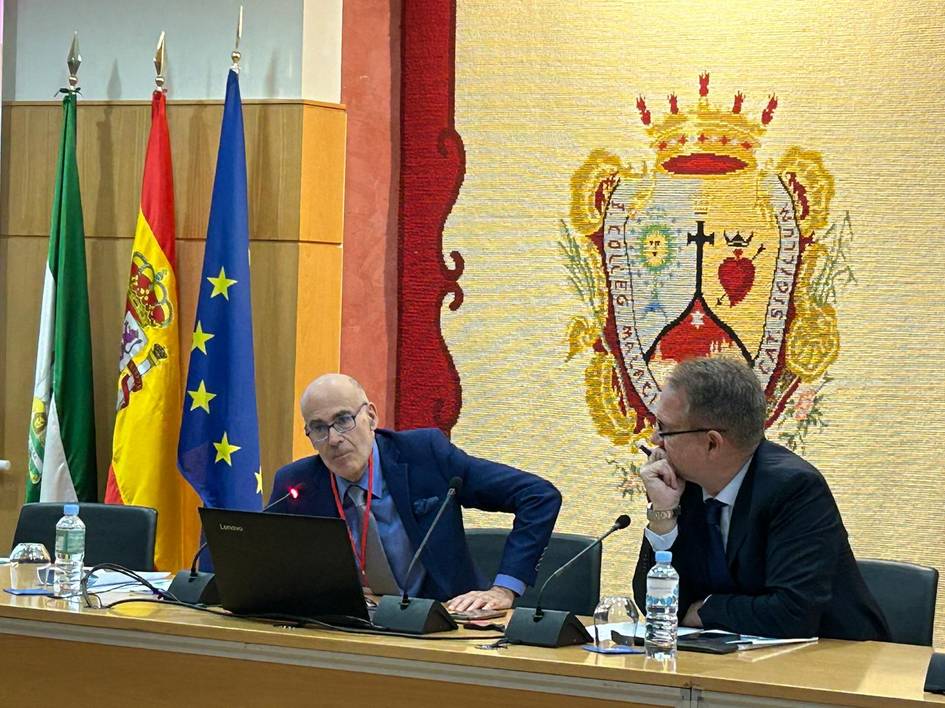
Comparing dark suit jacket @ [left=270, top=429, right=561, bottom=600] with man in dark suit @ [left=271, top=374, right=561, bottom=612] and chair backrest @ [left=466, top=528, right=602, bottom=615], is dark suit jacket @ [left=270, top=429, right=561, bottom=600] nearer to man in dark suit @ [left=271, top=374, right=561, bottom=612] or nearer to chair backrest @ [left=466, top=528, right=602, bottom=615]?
man in dark suit @ [left=271, top=374, right=561, bottom=612]

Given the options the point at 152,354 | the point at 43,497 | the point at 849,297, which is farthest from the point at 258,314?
the point at 849,297

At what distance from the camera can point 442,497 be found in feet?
12.0

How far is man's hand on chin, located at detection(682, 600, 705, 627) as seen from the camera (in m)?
3.05

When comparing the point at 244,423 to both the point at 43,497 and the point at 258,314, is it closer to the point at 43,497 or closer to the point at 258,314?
Answer: the point at 258,314

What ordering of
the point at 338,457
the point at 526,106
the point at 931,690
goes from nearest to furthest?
the point at 931,690
the point at 338,457
the point at 526,106

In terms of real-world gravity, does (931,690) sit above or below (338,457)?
below

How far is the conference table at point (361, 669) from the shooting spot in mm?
2430

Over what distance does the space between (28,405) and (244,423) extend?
39.6 inches

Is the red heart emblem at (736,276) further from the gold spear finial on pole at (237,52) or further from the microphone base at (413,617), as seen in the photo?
the microphone base at (413,617)

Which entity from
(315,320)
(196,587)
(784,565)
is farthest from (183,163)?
(784,565)

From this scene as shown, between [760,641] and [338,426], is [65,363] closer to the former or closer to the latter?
[338,426]

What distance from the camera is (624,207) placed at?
4.80m

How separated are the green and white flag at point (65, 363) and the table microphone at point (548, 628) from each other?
257cm

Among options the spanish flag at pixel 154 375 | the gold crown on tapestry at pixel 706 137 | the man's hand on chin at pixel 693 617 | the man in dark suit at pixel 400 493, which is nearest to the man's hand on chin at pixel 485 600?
the man in dark suit at pixel 400 493
